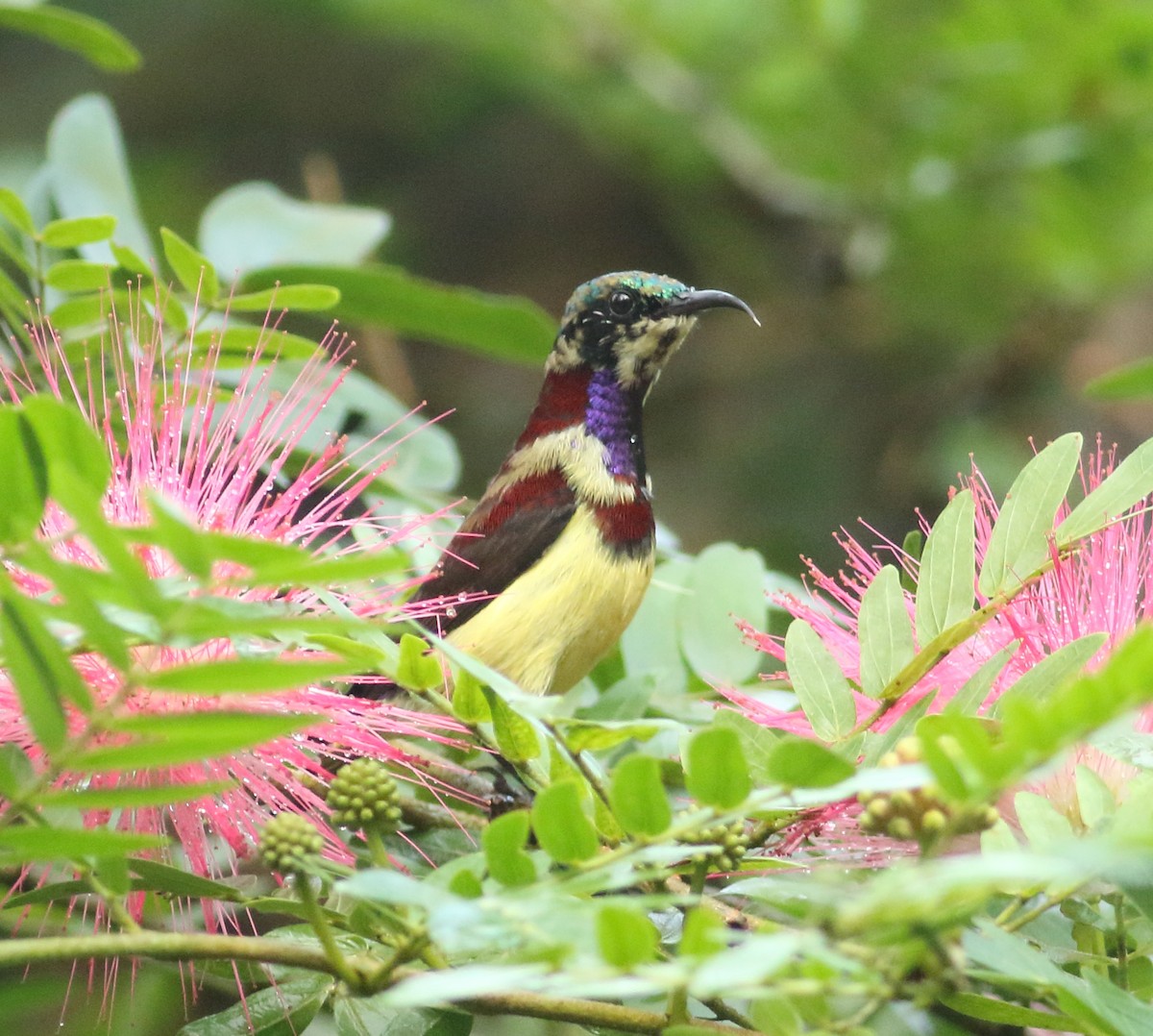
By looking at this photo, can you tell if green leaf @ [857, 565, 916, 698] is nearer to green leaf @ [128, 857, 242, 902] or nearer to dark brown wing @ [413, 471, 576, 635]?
green leaf @ [128, 857, 242, 902]

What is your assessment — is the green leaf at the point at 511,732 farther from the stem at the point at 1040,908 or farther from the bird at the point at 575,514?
the bird at the point at 575,514

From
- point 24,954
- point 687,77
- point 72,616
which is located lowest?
point 24,954

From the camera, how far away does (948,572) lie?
1.59 meters

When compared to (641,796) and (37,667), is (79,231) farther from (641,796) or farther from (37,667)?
(641,796)

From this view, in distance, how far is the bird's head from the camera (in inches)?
109

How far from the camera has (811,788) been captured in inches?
48.2

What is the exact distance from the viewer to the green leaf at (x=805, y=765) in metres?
1.19

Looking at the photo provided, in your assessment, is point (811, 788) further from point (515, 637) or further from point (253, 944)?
point (515, 637)

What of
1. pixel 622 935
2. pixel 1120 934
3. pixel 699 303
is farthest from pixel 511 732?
pixel 699 303

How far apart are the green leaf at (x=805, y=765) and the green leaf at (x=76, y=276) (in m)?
1.39

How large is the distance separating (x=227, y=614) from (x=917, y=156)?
3642mm

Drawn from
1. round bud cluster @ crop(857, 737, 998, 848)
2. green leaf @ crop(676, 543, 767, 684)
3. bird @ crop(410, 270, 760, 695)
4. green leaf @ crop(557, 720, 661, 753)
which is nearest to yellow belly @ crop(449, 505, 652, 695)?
bird @ crop(410, 270, 760, 695)

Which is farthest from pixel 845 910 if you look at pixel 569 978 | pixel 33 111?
pixel 33 111

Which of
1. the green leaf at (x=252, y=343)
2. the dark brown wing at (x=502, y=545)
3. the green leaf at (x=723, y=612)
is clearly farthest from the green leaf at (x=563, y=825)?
the dark brown wing at (x=502, y=545)
